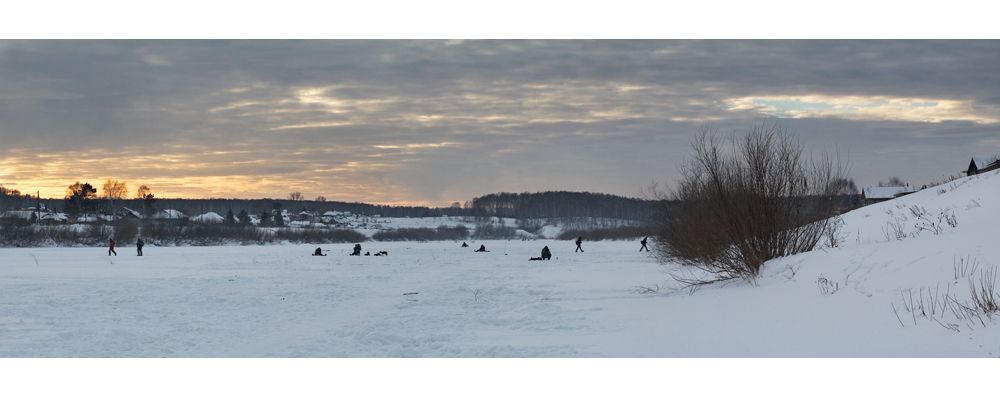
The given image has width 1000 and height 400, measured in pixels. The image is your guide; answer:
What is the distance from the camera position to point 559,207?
6806 inches

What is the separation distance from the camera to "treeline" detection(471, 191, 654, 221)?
548ft

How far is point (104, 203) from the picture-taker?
342ft

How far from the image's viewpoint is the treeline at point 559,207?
6573 inches

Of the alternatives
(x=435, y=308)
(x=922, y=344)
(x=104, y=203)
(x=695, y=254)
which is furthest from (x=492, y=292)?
(x=104, y=203)

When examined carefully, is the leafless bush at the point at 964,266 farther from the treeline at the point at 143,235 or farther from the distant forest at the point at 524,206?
the distant forest at the point at 524,206

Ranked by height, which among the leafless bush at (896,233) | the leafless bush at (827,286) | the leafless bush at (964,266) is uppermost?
the leafless bush at (896,233)

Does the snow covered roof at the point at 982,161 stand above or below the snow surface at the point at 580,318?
above

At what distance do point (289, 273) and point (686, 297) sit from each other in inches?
710

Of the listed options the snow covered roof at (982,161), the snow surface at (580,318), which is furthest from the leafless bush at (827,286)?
the snow covered roof at (982,161)

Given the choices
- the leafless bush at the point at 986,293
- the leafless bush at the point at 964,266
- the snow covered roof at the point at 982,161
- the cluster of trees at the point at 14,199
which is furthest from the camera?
the cluster of trees at the point at 14,199

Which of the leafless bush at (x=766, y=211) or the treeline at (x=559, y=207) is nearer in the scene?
the leafless bush at (x=766, y=211)

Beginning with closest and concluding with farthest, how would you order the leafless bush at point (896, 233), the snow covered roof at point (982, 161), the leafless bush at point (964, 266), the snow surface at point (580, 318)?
the snow surface at point (580, 318), the leafless bush at point (964, 266), the leafless bush at point (896, 233), the snow covered roof at point (982, 161)

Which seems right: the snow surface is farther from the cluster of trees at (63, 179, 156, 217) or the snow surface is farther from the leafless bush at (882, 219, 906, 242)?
the cluster of trees at (63, 179, 156, 217)

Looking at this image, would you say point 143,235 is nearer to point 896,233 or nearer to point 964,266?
point 896,233
